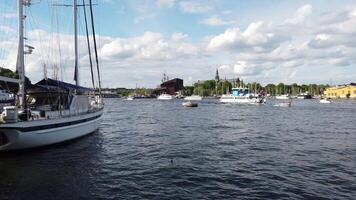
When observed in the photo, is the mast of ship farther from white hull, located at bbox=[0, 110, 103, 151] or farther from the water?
the water

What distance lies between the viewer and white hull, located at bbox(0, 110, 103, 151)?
2659 centimetres

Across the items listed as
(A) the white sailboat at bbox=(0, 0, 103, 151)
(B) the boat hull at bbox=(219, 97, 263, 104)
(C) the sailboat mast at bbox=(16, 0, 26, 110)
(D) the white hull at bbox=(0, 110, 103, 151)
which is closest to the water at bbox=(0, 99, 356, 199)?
(D) the white hull at bbox=(0, 110, 103, 151)

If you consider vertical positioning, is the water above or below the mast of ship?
below

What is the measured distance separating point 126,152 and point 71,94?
32.3 ft

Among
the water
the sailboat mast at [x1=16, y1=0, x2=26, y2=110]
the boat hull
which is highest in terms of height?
the sailboat mast at [x1=16, y1=0, x2=26, y2=110]

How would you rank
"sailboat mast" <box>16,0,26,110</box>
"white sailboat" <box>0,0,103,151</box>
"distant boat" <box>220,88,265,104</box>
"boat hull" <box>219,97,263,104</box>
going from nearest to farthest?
"white sailboat" <box>0,0,103,151</box>, "sailboat mast" <box>16,0,26,110</box>, "boat hull" <box>219,97,263,104</box>, "distant boat" <box>220,88,265,104</box>

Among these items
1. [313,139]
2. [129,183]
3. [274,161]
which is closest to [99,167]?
[129,183]

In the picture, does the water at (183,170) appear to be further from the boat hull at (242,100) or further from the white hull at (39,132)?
the boat hull at (242,100)

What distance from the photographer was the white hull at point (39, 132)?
26586 millimetres

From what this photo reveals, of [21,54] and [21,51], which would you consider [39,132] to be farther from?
[21,51]

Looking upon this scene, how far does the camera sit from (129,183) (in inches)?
811

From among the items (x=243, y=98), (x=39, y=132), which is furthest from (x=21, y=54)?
(x=243, y=98)

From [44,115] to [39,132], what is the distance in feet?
5.80

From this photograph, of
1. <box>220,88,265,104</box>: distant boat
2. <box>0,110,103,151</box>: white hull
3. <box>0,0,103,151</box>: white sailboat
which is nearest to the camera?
<box>0,110,103,151</box>: white hull
